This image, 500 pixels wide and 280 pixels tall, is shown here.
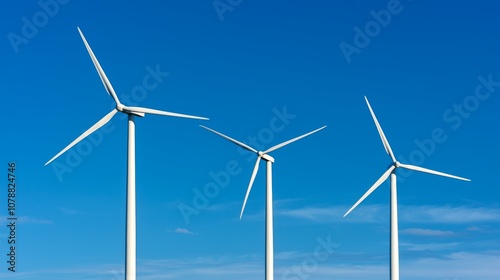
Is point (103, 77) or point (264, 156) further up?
point (103, 77)

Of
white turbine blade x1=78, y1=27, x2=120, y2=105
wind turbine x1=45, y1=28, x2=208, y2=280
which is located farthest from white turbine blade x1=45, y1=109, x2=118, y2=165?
white turbine blade x1=78, y1=27, x2=120, y2=105

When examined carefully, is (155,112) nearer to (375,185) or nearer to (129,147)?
(129,147)

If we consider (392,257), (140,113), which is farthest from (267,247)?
(140,113)

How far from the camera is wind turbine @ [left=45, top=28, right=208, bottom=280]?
4738cm

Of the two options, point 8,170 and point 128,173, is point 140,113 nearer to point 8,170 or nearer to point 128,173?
point 128,173

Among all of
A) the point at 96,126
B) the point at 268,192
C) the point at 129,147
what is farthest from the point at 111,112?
the point at 268,192

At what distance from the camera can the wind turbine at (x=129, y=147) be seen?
155 ft

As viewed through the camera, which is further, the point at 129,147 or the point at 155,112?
the point at 155,112

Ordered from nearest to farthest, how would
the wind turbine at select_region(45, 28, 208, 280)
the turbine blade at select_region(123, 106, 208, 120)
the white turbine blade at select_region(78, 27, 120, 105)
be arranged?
the wind turbine at select_region(45, 28, 208, 280)
the turbine blade at select_region(123, 106, 208, 120)
the white turbine blade at select_region(78, 27, 120, 105)

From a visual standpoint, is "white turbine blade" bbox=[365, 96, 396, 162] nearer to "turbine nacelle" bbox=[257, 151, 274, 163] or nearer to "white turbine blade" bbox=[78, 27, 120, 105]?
"turbine nacelle" bbox=[257, 151, 274, 163]

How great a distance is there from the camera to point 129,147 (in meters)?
48.7

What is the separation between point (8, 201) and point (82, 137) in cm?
546

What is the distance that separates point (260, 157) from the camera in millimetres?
69688

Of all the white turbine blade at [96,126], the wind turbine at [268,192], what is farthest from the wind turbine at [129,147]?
the wind turbine at [268,192]
